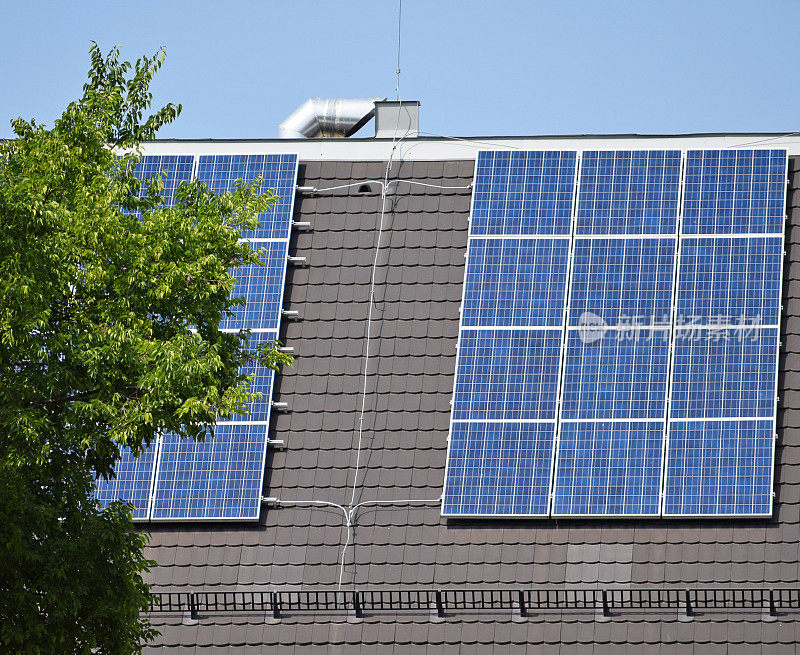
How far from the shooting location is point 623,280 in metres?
18.9

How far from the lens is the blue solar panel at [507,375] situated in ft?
59.5

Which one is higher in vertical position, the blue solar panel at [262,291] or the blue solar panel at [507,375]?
the blue solar panel at [262,291]

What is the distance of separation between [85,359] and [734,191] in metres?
9.38

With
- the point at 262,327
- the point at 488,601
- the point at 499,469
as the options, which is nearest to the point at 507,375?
the point at 499,469

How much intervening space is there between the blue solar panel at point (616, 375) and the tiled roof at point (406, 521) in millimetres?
1390

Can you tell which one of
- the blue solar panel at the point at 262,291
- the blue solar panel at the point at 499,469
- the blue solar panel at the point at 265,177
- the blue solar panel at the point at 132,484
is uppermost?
the blue solar panel at the point at 265,177

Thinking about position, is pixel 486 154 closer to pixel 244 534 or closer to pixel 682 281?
pixel 682 281

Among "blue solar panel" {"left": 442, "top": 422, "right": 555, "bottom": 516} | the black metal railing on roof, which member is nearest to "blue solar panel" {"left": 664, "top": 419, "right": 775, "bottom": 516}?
the black metal railing on roof

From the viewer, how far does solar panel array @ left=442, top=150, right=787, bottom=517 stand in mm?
17422

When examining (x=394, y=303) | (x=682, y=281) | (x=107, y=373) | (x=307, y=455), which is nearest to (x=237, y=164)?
(x=394, y=303)

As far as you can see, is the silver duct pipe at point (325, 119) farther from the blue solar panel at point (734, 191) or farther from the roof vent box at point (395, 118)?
the blue solar panel at point (734, 191)

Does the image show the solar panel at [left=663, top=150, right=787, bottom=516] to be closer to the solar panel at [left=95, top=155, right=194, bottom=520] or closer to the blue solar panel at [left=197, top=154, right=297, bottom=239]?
the blue solar panel at [left=197, top=154, right=297, bottom=239]

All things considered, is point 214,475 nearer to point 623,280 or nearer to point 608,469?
point 608,469

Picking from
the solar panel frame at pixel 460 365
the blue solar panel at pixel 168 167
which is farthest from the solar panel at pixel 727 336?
the blue solar panel at pixel 168 167
